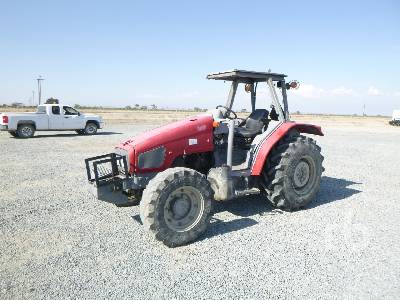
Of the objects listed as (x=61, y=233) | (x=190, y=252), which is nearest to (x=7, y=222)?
(x=61, y=233)

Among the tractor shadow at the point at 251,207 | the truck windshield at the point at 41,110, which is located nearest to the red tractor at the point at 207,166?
the tractor shadow at the point at 251,207

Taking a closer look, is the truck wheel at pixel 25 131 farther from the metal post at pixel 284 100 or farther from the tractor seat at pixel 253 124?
the metal post at pixel 284 100

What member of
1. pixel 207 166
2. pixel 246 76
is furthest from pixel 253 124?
pixel 207 166

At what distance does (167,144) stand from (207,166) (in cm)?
100

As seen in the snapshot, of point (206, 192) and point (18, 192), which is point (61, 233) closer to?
point (206, 192)

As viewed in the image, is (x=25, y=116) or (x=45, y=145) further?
(x=25, y=116)

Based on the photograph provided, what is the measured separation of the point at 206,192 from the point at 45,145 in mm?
12799

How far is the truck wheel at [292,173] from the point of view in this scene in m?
5.89

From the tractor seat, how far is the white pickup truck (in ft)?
52.1

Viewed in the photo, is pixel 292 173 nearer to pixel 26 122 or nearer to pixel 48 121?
pixel 26 122

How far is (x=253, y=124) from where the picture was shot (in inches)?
253

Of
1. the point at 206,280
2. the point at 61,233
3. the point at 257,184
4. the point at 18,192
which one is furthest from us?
the point at 18,192

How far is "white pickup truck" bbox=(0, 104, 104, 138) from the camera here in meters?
18.6

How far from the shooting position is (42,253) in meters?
4.47
